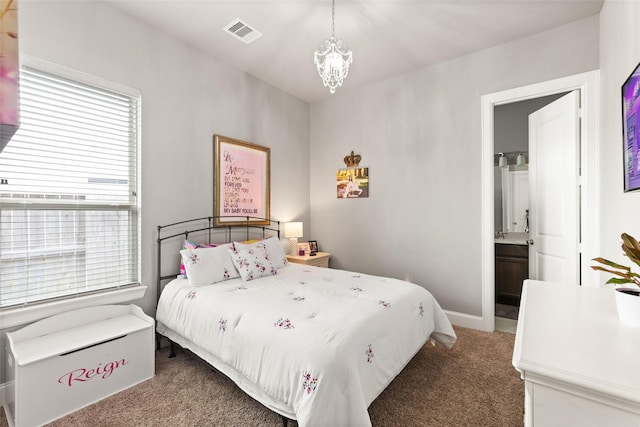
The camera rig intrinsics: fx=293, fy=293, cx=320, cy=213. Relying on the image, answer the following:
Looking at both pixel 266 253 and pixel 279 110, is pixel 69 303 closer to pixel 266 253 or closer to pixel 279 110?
pixel 266 253

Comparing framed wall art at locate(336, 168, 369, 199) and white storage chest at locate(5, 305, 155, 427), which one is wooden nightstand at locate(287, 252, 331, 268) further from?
white storage chest at locate(5, 305, 155, 427)

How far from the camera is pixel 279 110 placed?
13.3 feet

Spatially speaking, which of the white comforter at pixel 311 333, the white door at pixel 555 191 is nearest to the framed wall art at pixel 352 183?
the white comforter at pixel 311 333

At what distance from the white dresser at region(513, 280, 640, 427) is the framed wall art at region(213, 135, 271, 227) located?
2.97m

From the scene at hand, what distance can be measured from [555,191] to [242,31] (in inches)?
135

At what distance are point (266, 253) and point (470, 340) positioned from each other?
221 centimetres

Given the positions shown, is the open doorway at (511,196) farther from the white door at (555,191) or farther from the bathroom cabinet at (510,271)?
the white door at (555,191)

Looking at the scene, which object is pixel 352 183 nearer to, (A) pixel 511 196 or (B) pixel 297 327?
(A) pixel 511 196

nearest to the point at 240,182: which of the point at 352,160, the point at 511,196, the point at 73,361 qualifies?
the point at 352,160

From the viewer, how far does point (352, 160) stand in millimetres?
4051

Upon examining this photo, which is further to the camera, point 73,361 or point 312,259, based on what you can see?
point 312,259

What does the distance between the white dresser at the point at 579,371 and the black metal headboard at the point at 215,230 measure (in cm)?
281

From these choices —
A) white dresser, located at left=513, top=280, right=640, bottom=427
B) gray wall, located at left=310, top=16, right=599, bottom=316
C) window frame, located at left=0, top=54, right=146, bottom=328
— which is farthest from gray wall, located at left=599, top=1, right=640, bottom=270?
window frame, located at left=0, top=54, right=146, bottom=328

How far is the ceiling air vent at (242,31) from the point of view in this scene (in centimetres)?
267
